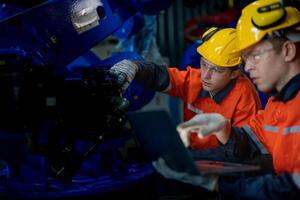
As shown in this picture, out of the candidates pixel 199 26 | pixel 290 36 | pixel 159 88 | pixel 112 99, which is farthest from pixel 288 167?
pixel 199 26

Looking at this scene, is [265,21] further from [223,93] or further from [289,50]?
[223,93]

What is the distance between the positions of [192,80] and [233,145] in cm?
47

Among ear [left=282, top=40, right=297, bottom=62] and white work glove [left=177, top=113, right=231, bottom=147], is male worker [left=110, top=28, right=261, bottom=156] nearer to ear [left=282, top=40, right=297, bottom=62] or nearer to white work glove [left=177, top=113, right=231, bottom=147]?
white work glove [left=177, top=113, right=231, bottom=147]

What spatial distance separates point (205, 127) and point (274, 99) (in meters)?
0.24

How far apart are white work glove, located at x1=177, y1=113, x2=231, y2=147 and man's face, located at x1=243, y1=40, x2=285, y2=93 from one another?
0.57 ft

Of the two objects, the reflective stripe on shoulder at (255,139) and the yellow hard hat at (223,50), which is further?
the yellow hard hat at (223,50)

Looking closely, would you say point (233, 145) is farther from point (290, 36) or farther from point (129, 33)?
point (129, 33)

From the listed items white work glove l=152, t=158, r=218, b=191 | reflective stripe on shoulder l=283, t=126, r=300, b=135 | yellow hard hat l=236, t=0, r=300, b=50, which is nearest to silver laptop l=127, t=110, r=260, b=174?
white work glove l=152, t=158, r=218, b=191

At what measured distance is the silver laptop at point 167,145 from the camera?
40.6 inches

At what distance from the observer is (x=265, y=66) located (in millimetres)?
1168

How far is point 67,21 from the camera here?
1594 mm

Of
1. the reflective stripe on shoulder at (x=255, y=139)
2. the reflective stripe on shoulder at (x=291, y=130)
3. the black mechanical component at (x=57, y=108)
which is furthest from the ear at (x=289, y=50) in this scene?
the black mechanical component at (x=57, y=108)

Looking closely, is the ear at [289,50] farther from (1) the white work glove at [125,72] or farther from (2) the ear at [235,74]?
(1) the white work glove at [125,72]

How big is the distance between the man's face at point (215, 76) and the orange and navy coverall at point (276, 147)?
0.27 m
